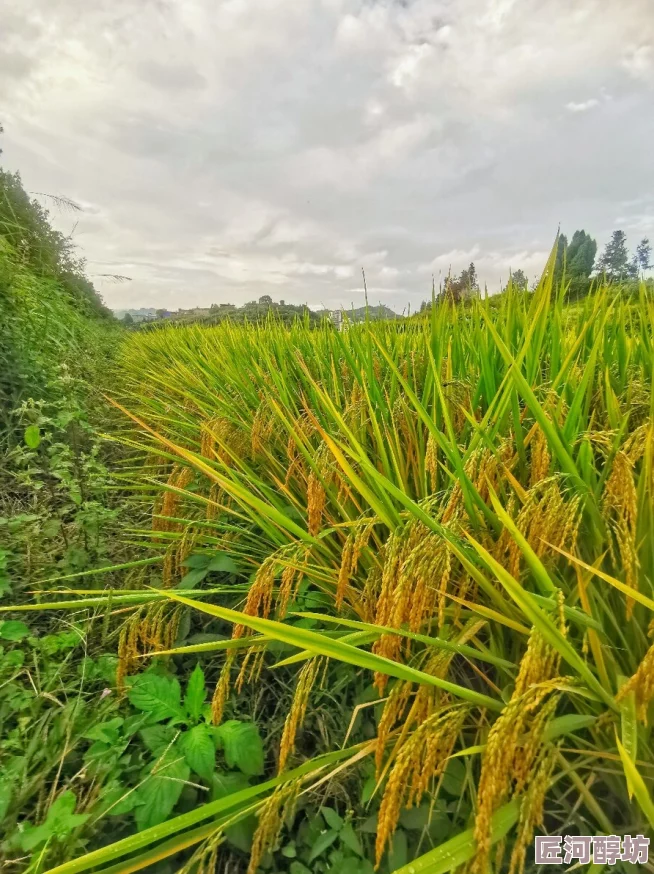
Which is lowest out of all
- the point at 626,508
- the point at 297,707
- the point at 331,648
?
the point at 297,707

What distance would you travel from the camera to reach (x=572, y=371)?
4.77ft

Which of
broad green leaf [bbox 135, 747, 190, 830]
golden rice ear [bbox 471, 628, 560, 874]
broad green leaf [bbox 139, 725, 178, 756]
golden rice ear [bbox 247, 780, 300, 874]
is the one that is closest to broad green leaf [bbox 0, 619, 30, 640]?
broad green leaf [bbox 139, 725, 178, 756]

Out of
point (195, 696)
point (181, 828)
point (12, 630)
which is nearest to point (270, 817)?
point (181, 828)

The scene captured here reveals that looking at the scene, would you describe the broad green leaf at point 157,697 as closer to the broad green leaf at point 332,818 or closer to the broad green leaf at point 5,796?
the broad green leaf at point 5,796

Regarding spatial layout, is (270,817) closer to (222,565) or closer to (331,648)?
(331,648)

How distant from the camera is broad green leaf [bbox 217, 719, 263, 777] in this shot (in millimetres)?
1036

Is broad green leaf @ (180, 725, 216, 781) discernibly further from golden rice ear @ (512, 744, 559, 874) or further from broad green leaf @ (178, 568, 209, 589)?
golden rice ear @ (512, 744, 559, 874)

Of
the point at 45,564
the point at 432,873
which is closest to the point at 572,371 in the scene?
the point at 432,873

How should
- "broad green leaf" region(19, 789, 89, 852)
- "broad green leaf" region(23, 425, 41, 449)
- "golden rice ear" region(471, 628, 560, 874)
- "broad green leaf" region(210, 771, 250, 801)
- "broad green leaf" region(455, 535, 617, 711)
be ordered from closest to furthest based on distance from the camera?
1. "golden rice ear" region(471, 628, 560, 874)
2. "broad green leaf" region(455, 535, 617, 711)
3. "broad green leaf" region(19, 789, 89, 852)
4. "broad green leaf" region(210, 771, 250, 801)
5. "broad green leaf" region(23, 425, 41, 449)

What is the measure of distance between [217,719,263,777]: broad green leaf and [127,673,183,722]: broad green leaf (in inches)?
6.0

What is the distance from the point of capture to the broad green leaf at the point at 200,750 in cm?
100

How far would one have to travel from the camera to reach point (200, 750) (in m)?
1.03

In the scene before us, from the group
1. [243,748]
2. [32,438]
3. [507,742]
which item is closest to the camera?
[507,742]

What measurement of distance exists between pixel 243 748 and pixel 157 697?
0.29 m
